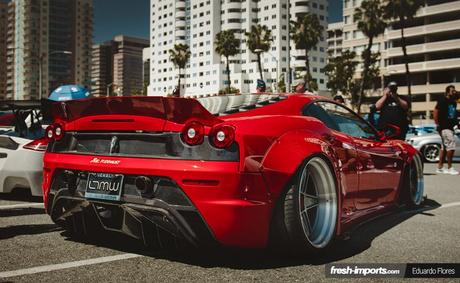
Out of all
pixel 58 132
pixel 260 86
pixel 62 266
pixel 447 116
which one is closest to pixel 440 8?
pixel 447 116

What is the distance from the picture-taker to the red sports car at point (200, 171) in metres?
2.90

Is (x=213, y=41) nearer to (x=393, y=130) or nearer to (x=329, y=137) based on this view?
(x=393, y=130)

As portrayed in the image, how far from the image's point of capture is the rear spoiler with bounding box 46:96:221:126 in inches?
119

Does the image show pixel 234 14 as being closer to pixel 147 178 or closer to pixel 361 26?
pixel 361 26

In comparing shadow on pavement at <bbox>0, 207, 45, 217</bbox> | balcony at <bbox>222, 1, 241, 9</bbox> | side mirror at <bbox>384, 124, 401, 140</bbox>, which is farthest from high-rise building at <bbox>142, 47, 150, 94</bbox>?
side mirror at <bbox>384, 124, 401, 140</bbox>

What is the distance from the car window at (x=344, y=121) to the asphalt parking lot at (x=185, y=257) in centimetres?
91

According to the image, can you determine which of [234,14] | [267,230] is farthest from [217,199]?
[234,14]

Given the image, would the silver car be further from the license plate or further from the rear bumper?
the license plate

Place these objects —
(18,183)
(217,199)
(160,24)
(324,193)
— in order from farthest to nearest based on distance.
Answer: (160,24) → (18,183) → (324,193) → (217,199)

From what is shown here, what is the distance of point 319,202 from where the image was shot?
363 cm

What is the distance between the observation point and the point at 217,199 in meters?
2.86

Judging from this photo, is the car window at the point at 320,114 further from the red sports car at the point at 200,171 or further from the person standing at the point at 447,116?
the person standing at the point at 447,116

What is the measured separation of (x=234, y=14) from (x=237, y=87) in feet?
71.9

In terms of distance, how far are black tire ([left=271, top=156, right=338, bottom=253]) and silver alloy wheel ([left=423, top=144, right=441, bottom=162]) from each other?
11460 millimetres
